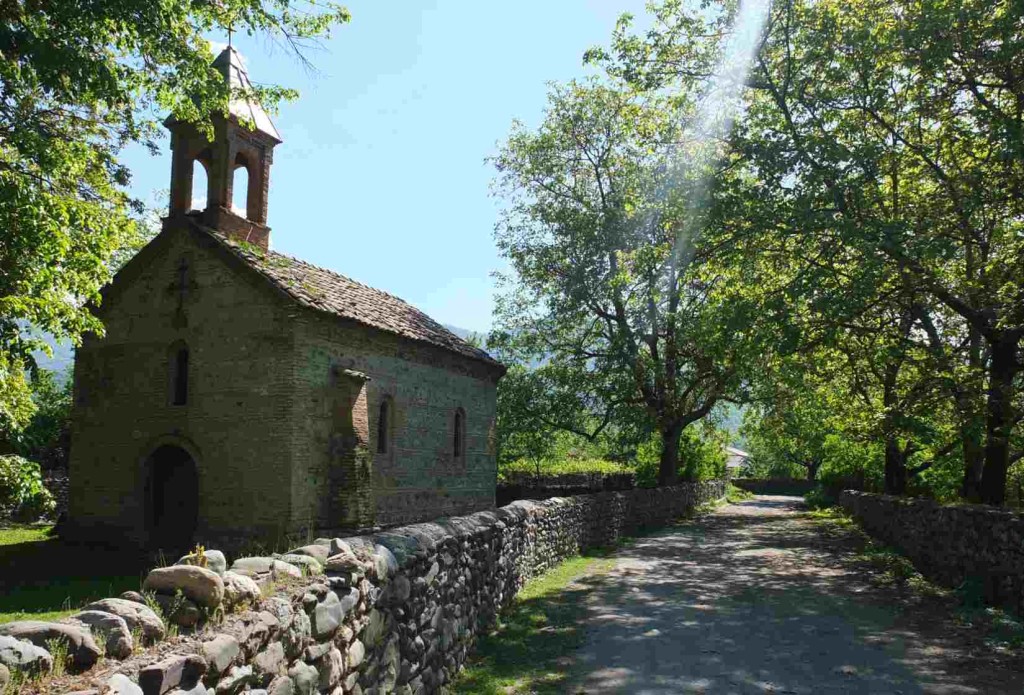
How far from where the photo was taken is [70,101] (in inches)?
535

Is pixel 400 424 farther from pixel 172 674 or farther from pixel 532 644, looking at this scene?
pixel 172 674

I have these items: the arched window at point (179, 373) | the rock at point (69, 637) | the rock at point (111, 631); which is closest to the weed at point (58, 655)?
the rock at point (69, 637)

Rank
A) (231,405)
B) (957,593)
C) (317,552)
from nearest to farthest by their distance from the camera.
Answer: (317,552) → (957,593) → (231,405)

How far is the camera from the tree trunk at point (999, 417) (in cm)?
1274

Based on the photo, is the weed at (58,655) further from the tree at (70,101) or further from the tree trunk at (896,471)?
the tree trunk at (896,471)

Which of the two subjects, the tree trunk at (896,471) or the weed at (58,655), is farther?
the tree trunk at (896,471)

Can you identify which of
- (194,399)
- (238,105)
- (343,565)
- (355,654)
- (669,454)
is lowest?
(355,654)

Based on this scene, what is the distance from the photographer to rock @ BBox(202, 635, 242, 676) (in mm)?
3379

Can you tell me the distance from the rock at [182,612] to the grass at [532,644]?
413 centimetres

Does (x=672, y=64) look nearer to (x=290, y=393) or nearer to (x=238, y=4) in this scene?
(x=238, y=4)

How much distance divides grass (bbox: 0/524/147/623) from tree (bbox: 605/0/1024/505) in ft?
44.5

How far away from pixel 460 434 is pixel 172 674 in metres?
20.1

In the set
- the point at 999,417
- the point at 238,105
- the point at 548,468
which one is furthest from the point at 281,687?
the point at 548,468

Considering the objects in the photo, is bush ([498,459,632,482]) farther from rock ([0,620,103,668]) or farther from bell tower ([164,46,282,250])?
rock ([0,620,103,668])
